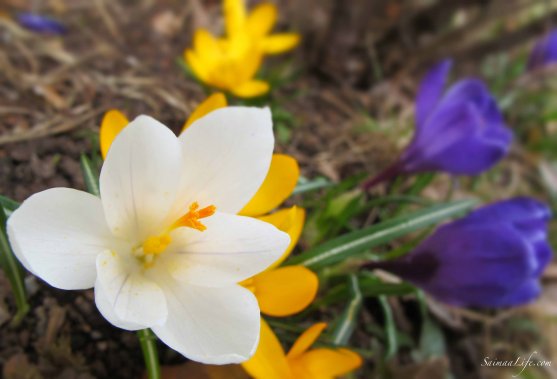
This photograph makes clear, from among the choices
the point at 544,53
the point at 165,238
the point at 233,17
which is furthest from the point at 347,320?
the point at 544,53

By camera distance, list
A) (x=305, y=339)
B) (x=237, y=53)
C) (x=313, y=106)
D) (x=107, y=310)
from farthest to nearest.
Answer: (x=313, y=106) < (x=237, y=53) < (x=305, y=339) < (x=107, y=310)

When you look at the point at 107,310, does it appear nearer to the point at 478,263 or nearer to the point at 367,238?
the point at 367,238

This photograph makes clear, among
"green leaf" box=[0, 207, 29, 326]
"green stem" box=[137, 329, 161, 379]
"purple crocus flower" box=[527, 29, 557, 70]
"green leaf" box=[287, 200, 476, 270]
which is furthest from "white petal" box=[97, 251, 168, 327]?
"purple crocus flower" box=[527, 29, 557, 70]

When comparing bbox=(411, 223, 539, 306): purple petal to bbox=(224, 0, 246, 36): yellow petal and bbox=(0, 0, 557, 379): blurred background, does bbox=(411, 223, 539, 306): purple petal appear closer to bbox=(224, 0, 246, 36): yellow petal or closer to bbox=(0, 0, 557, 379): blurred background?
bbox=(0, 0, 557, 379): blurred background

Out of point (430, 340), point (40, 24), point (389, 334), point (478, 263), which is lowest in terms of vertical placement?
point (430, 340)

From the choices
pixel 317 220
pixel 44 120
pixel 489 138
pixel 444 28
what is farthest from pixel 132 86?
pixel 444 28
